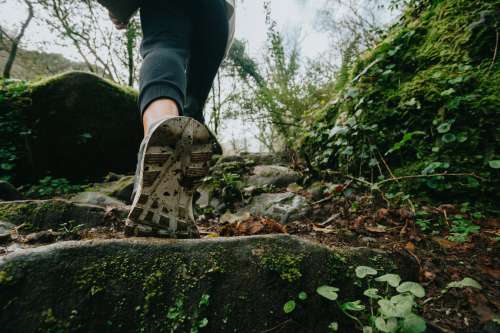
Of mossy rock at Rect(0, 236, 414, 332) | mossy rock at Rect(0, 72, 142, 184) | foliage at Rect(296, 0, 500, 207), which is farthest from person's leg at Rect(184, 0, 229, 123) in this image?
mossy rock at Rect(0, 72, 142, 184)

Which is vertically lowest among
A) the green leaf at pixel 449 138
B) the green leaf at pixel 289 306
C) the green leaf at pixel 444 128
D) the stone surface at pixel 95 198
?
the green leaf at pixel 289 306

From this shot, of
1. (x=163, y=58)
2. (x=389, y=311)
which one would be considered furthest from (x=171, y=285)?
(x=163, y=58)

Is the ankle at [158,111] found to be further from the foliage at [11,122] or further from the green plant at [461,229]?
the foliage at [11,122]

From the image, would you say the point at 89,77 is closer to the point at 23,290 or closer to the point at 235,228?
the point at 235,228

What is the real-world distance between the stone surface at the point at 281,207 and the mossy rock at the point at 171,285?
1.09m

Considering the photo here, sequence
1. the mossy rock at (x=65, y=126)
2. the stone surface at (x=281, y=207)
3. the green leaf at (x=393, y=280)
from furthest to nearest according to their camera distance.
→ the mossy rock at (x=65, y=126) → the stone surface at (x=281, y=207) → the green leaf at (x=393, y=280)

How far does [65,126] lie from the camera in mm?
3287

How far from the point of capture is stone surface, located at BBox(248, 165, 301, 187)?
115 inches

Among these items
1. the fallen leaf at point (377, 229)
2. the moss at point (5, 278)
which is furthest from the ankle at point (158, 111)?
the fallen leaf at point (377, 229)

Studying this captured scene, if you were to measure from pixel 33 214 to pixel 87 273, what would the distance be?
107 cm

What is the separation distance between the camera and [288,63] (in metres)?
6.33

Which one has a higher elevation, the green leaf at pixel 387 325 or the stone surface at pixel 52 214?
the stone surface at pixel 52 214

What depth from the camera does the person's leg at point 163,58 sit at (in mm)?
1107

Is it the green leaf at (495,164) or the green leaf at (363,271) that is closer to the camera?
the green leaf at (363,271)
